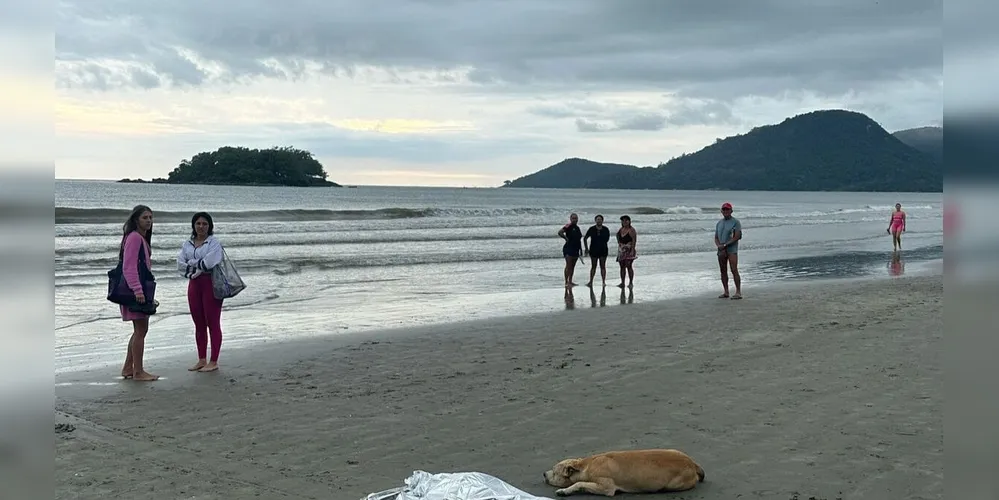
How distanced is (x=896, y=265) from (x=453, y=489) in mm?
21297

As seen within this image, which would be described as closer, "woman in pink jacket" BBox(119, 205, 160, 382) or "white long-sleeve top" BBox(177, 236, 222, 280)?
"woman in pink jacket" BBox(119, 205, 160, 382)

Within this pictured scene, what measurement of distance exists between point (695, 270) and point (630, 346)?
38.7 ft

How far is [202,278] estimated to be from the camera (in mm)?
8484

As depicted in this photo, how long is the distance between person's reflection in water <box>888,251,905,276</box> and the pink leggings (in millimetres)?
17001

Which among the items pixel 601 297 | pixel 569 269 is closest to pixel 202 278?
pixel 601 297

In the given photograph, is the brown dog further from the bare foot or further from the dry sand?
the bare foot

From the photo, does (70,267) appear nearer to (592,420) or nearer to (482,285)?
(482,285)

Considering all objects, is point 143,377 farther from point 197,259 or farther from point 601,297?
point 601,297

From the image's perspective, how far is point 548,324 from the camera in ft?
38.5

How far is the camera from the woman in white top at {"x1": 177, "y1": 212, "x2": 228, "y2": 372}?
834cm

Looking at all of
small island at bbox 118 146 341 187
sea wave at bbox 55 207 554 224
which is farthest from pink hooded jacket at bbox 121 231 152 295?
small island at bbox 118 146 341 187

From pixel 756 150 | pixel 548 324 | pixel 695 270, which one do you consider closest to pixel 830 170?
pixel 756 150

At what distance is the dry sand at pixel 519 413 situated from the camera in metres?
5.16

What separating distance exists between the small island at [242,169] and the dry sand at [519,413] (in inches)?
4510
